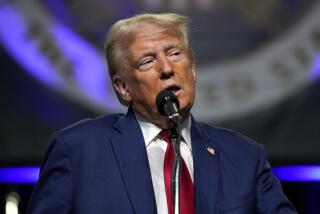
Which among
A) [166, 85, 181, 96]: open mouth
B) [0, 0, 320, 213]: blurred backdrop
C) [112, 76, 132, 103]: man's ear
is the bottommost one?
[0, 0, 320, 213]: blurred backdrop

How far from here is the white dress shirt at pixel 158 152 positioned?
225 centimetres

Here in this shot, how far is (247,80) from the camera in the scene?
11.5 ft

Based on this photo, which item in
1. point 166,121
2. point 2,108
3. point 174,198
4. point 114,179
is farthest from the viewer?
point 2,108

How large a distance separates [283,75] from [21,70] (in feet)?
3.96

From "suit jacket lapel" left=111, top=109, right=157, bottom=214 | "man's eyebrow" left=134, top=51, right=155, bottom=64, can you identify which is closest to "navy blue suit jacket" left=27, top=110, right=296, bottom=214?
"suit jacket lapel" left=111, top=109, right=157, bottom=214

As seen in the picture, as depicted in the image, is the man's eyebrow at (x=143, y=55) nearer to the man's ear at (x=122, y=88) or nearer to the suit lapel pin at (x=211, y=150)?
the man's ear at (x=122, y=88)

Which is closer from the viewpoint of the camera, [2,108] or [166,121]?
[166,121]

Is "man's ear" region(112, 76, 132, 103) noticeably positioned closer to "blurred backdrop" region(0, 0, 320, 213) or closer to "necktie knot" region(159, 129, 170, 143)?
"necktie knot" region(159, 129, 170, 143)

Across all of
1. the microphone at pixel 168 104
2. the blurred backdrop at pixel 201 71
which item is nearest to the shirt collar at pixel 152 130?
the microphone at pixel 168 104

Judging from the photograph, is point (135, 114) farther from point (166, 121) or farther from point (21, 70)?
point (21, 70)

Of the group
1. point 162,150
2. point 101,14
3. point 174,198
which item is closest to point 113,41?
point 162,150

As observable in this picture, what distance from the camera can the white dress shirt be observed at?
7.37ft

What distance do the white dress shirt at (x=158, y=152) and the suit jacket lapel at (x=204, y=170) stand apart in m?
0.03

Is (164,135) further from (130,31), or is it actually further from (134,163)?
(130,31)
